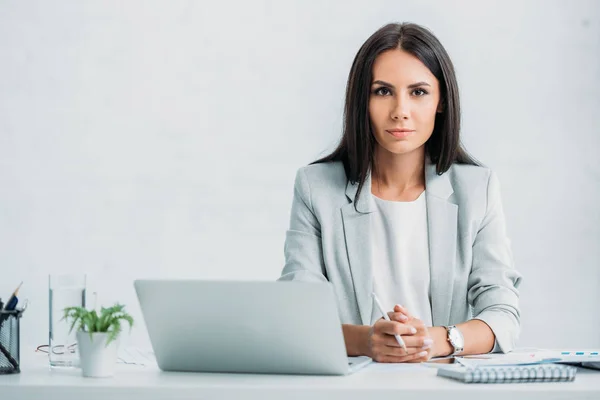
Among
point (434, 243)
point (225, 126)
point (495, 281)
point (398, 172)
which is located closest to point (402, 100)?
point (398, 172)

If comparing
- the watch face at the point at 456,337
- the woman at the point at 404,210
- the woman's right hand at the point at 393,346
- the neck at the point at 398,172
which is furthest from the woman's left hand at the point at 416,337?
the neck at the point at 398,172

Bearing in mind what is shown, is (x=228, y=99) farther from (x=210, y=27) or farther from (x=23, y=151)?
(x=23, y=151)

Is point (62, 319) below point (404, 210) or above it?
below

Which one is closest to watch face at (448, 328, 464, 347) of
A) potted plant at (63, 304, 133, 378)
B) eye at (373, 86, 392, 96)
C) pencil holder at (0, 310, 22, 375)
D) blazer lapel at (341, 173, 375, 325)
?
blazer lapel at (341, 173, 375, 325)

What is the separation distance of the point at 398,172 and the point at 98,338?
1.12 m

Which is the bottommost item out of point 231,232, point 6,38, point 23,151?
point 231,232

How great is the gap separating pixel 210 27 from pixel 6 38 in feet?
2.75

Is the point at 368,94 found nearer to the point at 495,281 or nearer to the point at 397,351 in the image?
the point at 495,281

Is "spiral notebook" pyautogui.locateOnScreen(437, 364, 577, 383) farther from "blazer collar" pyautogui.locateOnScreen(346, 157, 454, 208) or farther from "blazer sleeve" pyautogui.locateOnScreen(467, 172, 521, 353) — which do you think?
"blazer collar" pyautogui.locateOnScreen(346, 157, 454, 208)

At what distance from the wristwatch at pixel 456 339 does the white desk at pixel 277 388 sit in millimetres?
461

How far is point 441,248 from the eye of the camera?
217 cm

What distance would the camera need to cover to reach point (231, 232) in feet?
11.5

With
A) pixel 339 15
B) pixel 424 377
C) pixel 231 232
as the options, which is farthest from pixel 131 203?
pixel 424 377

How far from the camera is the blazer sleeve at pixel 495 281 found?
6.36ft
